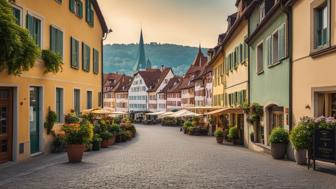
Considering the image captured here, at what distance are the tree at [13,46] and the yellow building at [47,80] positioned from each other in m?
1.06

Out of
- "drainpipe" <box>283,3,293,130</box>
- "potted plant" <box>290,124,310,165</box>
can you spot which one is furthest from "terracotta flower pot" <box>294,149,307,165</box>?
"drainpipe" <box>283,3,293,130</box>

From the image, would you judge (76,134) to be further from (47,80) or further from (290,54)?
(290,54)

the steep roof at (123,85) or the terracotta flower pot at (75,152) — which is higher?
the steep roof at (123,85)

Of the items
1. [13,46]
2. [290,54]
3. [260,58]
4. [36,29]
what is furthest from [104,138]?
[13,46]

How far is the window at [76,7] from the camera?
23.3 m

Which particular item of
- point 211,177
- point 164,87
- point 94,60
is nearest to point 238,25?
point 94,60

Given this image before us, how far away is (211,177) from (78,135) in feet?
18.2

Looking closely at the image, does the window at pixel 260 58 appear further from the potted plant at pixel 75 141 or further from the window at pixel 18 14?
the window at pixel 18 14

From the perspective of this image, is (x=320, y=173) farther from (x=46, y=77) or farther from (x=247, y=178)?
(x=46, y=77)

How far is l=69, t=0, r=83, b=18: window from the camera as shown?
917 inches

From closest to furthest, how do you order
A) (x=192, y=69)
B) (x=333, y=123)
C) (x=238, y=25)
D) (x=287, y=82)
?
1. (x=333, y=123)
2. (x=287, y=82)
3. (x=238, y=25)
4. (x=192, y=69)

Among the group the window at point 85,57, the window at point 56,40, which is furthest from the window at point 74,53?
the window at point 56,40

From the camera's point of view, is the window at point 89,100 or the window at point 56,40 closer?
the window at point 56,40

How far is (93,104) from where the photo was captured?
1148 inches
